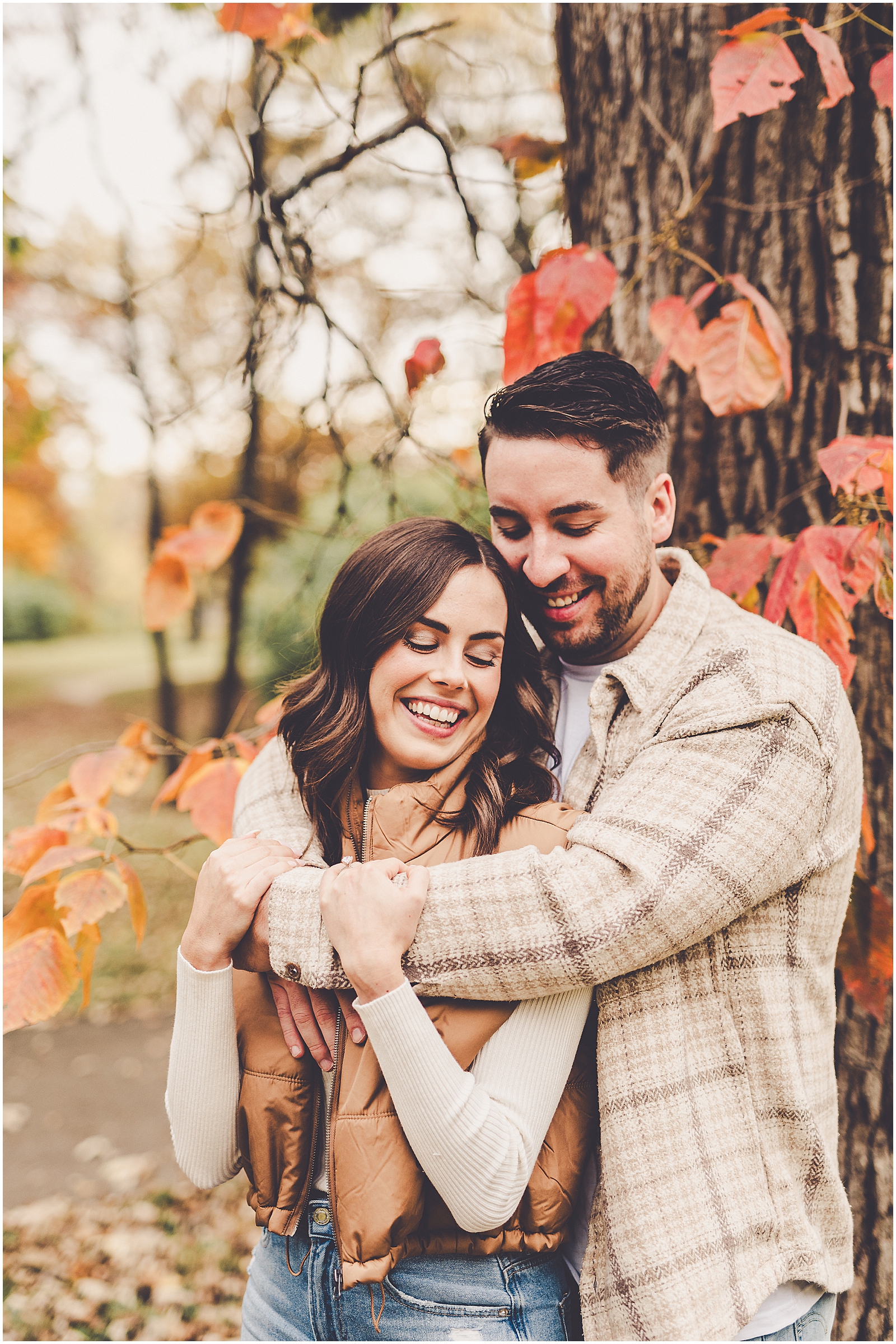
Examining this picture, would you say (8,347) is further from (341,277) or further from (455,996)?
(455,996)

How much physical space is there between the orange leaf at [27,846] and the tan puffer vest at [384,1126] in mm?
840

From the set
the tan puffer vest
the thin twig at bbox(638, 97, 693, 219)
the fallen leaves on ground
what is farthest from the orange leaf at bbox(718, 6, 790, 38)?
the fallen leaves on ground

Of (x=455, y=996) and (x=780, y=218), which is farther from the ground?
(x=780, y=218)

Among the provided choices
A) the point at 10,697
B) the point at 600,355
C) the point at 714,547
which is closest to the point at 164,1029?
the point at 714,547

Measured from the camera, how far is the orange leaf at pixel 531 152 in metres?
2.67

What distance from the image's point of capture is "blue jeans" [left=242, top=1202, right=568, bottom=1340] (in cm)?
133

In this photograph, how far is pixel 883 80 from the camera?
6.50 ft

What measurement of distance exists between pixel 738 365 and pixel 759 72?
22.4 inches

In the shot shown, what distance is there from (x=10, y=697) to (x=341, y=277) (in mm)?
8833

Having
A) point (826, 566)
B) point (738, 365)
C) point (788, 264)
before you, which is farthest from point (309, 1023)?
point (788, 264)

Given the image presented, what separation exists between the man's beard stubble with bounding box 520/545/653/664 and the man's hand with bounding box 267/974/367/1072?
80cm

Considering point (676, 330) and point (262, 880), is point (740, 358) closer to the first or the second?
point (676, 330)

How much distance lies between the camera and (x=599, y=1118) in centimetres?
Result: 142

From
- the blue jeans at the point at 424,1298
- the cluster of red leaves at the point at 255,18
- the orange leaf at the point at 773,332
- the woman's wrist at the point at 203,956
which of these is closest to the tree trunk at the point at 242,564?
the cluster of red leaves at the point at 255,18
